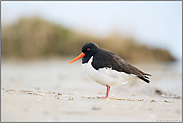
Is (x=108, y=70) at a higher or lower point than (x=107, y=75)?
higher

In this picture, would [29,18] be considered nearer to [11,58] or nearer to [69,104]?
[11,58]

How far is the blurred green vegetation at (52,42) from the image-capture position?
17906mm

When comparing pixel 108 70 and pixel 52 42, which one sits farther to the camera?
pixel 52 42

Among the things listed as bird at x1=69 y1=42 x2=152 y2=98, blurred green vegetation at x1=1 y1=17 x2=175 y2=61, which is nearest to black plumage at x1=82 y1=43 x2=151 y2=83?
bird at x1=69 y1=42 x2=152 y2=98

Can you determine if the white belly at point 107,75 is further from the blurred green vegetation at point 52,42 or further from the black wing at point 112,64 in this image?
the blurred green vegetation at point 52,42

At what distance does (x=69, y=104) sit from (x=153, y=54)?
769 inches

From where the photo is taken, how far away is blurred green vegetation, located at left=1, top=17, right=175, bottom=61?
58.7 ft

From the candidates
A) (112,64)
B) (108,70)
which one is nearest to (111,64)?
(112,64)

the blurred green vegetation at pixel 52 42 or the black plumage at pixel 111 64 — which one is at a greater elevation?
the blurred green vegetation at pixel 52 42


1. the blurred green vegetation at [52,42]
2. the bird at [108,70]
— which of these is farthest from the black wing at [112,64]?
the blurred green vegetation at [52,42]

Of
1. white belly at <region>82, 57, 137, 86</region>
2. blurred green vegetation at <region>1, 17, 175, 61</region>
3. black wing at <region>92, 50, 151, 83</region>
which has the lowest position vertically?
white belly at <region>82, 57, 137, 86</region>

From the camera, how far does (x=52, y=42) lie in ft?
65.1

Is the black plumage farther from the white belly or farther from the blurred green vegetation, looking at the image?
the blurred green vegetation

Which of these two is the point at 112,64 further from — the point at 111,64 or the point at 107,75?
the point at 107,75
